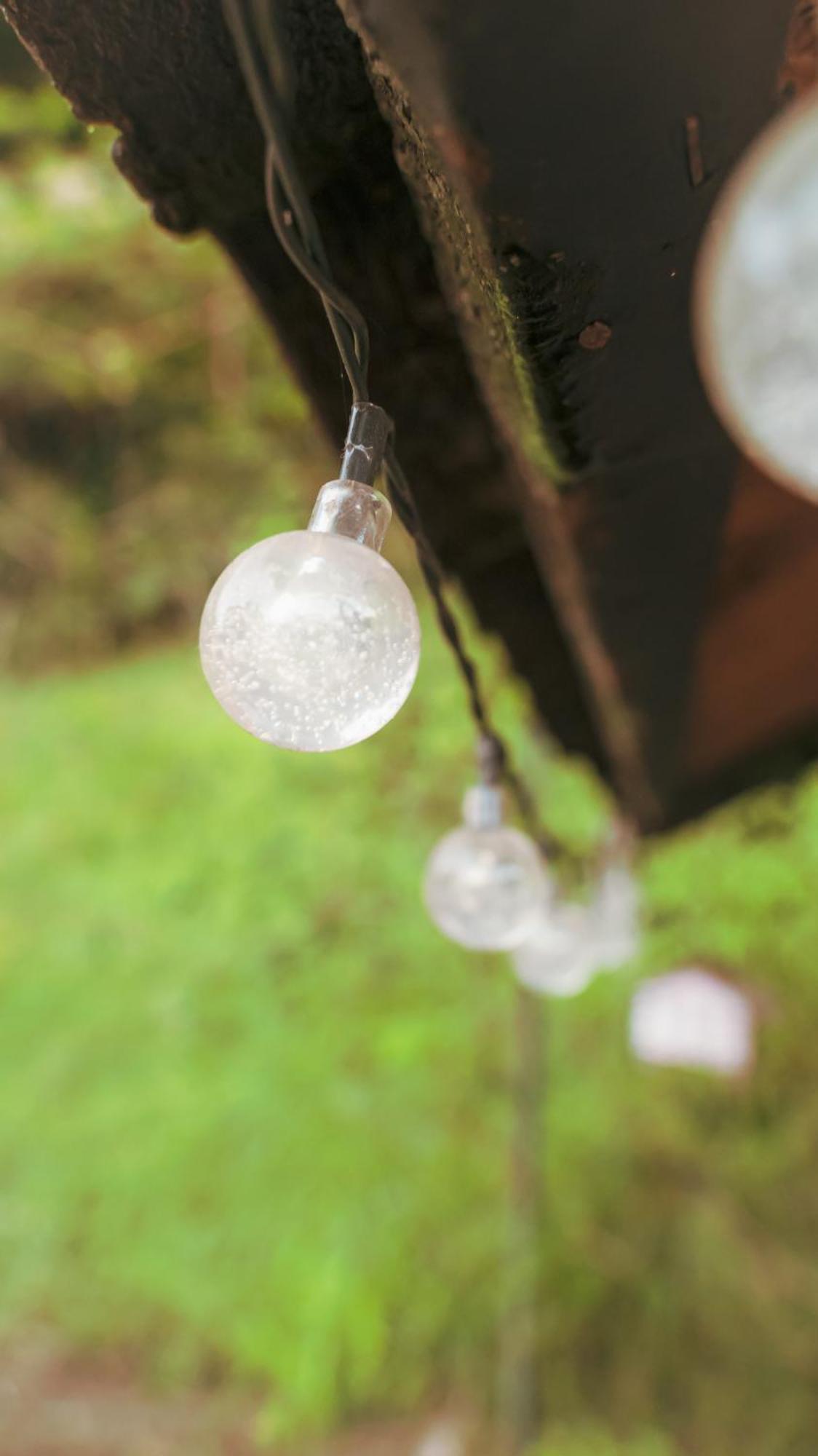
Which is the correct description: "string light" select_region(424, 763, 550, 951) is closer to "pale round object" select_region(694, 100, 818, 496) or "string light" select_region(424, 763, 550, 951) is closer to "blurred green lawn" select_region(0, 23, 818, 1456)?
"pale round object" select_region(694, 100, 818, 496)

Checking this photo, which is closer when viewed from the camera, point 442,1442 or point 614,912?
point 614,912

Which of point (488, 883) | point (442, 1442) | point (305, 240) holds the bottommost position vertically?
point (442, 1442)

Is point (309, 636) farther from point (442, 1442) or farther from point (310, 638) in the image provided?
point (442, 1442)

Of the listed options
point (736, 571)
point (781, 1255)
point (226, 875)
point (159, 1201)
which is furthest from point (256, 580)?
point (226, 875)

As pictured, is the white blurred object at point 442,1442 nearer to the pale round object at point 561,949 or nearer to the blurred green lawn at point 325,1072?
the blurred green lawn at point 325,1072

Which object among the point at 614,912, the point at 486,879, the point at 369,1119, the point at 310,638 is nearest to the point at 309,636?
the point at 310,638

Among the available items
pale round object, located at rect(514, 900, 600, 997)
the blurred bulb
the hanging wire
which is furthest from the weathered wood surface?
the blurred bulb

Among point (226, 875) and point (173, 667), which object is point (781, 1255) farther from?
point (173, 667)
